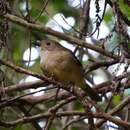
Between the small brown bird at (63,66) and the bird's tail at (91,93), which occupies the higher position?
the small brown bird at (63,66)

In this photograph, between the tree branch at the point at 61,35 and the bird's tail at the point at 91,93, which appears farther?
the bird's tail at the point at 91,93

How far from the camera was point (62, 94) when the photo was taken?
457 centimetres

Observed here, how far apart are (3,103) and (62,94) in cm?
104

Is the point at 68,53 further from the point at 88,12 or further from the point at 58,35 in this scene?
the point at 58,35

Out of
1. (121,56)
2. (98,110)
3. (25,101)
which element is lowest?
(25,101)

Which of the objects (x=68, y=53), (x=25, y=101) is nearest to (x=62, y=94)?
(x=25, y=101)

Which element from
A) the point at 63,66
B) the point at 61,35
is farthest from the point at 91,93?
the point at 61,35

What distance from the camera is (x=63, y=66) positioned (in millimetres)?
5121

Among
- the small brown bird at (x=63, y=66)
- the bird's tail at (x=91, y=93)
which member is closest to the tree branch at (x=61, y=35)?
the small brown bird at (x=63, y=66)

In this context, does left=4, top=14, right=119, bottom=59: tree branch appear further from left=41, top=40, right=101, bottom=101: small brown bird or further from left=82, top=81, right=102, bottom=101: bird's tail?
left=82, top=81, right=102, bottom=101: bird's tail

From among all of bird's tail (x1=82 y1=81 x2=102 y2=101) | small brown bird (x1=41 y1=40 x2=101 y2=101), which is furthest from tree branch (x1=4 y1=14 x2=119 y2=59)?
bird's tail (x1=82 y1=81 x2=102 y2=101)

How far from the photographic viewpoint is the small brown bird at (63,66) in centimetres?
498

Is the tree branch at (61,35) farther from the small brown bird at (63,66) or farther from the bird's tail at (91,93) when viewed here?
the bird's tail at (91,93)

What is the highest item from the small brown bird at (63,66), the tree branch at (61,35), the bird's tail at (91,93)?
the tree branch at (61,35)
